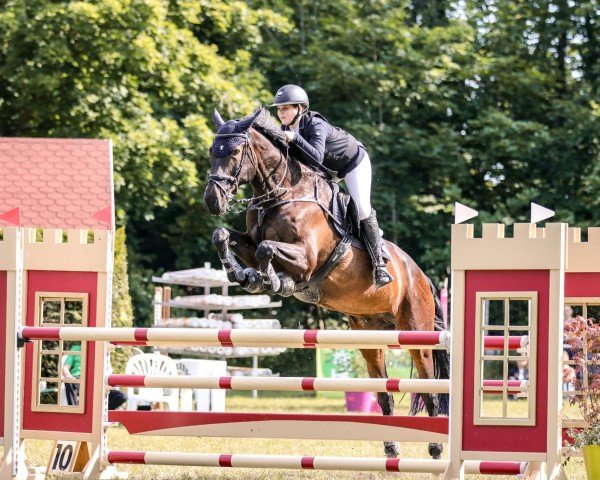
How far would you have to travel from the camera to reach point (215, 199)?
615 cm

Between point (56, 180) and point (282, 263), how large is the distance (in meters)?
8.79

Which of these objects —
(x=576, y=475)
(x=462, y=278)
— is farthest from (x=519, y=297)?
(x=576, y=475)

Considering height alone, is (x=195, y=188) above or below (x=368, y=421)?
above

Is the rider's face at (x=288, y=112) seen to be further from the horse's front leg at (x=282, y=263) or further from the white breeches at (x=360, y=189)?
the horse's front leg at (x=282, y=263)

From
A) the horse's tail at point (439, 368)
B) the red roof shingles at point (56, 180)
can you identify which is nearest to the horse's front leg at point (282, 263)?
the horse's tail at point (439, 368)

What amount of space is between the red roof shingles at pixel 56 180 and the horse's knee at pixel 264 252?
792 cm

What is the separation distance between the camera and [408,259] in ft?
24.5

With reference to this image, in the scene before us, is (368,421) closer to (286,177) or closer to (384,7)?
(286,177)

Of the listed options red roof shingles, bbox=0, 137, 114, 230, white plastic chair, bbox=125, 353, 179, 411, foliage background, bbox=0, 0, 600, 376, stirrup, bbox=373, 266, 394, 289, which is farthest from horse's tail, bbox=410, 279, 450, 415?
foliage background, bbox=0, 0, 600, 376

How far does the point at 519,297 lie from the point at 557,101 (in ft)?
54.4

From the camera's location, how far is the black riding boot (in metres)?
6.82

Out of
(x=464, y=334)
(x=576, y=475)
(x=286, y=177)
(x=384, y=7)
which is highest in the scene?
(x=384, y=7)

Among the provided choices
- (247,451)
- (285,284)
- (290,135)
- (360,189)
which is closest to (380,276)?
(360,189)

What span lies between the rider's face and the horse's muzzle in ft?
2.68
